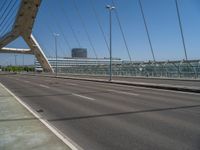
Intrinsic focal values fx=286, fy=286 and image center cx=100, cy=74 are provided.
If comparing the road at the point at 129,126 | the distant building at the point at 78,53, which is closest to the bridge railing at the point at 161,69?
the road at the point at 129,126

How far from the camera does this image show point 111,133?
7.35 m

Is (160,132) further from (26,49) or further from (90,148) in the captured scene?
(26,49)

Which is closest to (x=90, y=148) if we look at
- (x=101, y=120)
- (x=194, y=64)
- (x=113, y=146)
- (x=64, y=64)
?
(x=113, y=146)

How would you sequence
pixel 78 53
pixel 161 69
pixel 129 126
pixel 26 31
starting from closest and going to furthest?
pixel 129 126 → pixel 161 69 → pixel 26 31 → pixel 78 53

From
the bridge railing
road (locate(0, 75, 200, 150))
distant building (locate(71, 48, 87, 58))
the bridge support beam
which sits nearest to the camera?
road (locate(0, 75, 200, 150))

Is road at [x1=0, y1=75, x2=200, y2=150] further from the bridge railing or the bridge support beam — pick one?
the bridge support beam

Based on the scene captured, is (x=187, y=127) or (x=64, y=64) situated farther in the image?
(x=64, y=64)

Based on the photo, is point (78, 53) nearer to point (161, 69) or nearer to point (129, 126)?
point (161, 69)

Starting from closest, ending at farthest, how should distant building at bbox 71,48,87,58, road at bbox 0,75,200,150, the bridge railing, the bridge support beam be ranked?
road at bbox 0,75,200,150, the bridge railing, the bridge support beam, distant building at bbox 71,48,87,58

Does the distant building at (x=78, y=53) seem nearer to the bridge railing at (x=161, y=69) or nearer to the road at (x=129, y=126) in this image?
the bridge railing at (x=161, y=69)

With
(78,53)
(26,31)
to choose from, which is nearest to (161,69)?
(26,31)

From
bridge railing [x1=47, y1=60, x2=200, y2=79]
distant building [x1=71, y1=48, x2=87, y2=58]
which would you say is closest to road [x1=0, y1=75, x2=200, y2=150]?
bridge railing [x1=47, y1=60, x2=200, y2=79]

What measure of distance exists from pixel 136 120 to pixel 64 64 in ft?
A: 432

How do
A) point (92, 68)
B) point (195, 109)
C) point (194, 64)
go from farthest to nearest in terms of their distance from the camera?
point (92, 68) → point (194, 64) → point (195, 109)
